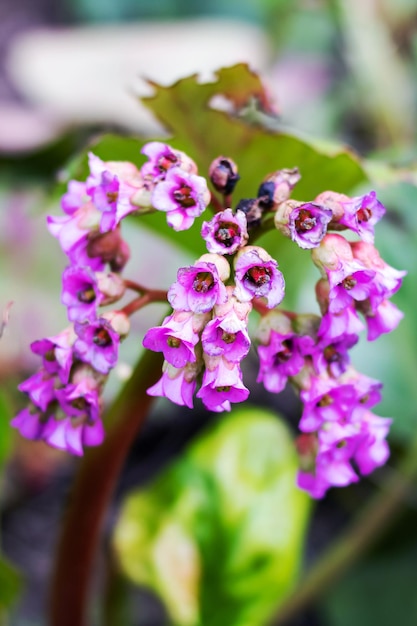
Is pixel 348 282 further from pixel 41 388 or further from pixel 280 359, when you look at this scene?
pixel 41 388

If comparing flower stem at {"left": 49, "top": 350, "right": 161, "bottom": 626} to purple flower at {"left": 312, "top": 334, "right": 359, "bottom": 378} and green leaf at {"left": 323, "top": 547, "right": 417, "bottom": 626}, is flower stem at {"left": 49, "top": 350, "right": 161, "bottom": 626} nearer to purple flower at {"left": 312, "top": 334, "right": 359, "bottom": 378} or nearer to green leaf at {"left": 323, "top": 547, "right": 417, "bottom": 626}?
purple flower at {"left": 312, "top": 334, "right": 359, "bottom": 378}

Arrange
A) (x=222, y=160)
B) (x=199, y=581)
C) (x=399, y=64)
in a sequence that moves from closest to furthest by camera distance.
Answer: (x=222, y=160), (x=199, y=581), (x=399, y=64)

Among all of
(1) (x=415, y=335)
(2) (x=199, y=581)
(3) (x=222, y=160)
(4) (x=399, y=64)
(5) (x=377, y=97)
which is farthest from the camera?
(4) (x=399, y=64)

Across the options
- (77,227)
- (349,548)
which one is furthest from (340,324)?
(349,548)

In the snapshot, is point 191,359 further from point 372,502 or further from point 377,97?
point 377,97

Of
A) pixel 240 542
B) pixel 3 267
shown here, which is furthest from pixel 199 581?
pixel 3 267
